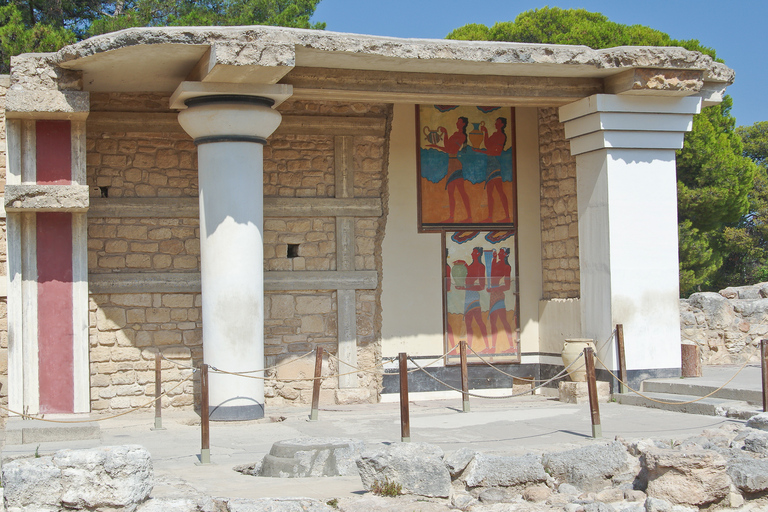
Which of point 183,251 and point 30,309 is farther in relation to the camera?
point 183,251

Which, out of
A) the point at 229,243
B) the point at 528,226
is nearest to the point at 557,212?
the point at 528,226

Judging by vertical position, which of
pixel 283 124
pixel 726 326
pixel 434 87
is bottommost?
pixel 726 326

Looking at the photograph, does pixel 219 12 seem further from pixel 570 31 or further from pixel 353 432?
pixel 353 432

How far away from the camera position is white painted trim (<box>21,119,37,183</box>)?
9.22 metres

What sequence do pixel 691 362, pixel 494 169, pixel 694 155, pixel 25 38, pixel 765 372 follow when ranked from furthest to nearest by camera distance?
pixel 694 155 < pixel 25 38 < pixel 494 169 < pixel 691 362 < pixel 765 372

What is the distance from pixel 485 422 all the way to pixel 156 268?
4248 millimetres

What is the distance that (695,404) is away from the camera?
915cm

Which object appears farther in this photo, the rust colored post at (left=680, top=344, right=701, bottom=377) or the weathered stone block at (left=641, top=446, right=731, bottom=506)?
the rust colored post at (left=680, top=344, right=701, bottom=377)

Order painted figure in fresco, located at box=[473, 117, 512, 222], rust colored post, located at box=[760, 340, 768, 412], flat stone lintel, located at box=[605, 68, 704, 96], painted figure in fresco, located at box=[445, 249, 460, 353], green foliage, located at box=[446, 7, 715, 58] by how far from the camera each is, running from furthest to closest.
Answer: green foliage, located at box=[446, 7, 715, 58] → painted figure in fresco, located at box=[473, 117, 512, 222] → painted figure in fresco, located at box=[445, 249, 460, 353] → flat stone lintel, located at box=[605, 68, 704, 96] → rust colored post, located at box=[760, 340, 768, 412]

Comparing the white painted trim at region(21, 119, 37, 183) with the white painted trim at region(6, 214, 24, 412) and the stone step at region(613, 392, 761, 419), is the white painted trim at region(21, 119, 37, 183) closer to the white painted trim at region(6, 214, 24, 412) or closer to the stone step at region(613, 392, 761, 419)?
the white painted trim at region(6, 214, 24, 412)

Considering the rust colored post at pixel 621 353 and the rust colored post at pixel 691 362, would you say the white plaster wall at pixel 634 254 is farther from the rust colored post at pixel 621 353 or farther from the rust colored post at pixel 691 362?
the rust colored post at pixel 691 362

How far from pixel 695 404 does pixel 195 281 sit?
5667 mm

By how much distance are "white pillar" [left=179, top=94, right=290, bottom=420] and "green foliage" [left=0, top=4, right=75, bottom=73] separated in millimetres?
9008

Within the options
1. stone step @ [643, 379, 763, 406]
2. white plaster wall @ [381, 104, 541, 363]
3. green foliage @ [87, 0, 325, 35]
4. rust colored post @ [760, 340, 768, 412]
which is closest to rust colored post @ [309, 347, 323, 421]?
white plaster wall @ [381, 104, 541, 363]
